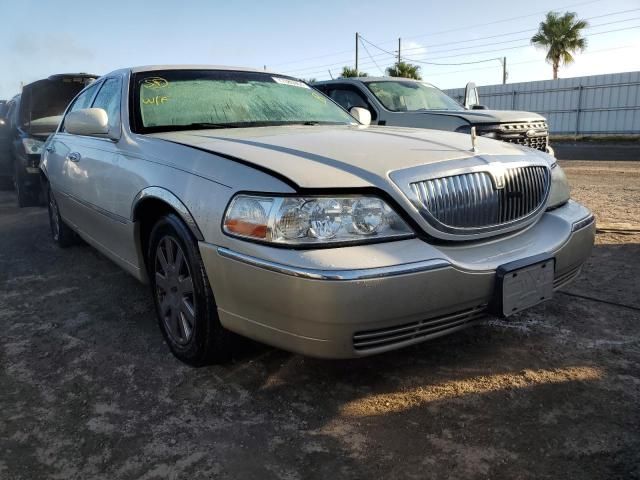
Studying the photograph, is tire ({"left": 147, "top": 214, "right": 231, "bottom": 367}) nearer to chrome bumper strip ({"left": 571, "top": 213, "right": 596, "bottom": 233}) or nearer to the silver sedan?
the silver sedan

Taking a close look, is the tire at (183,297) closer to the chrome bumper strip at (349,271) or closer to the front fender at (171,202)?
the front fender at (171,202)

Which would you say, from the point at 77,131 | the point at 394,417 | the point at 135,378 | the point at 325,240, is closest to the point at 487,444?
the point at 394,417

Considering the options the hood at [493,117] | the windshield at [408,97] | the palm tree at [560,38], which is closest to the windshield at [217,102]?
the hood at [493,117]

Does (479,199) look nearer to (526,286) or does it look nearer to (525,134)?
(526,286)

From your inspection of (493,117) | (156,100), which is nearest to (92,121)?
(156,100)

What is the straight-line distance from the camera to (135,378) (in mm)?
2678

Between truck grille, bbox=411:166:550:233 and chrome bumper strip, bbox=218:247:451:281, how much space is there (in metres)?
0.22

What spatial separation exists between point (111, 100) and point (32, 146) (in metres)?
4.93

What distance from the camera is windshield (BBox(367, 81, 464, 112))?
754 centimetres

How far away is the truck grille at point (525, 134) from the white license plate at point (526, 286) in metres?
4.64

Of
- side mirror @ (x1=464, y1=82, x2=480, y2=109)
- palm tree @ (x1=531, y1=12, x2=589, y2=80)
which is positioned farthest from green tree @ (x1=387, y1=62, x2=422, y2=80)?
side mirror @ (x1=464, y1=82, x2=480, y2=109)

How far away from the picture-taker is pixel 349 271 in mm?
2002

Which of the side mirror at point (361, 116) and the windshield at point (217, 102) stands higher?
the windshield at point (217, 102)

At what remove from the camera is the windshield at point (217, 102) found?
3287mm
